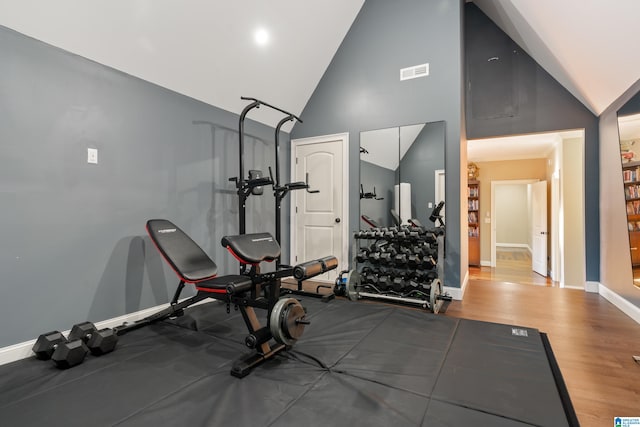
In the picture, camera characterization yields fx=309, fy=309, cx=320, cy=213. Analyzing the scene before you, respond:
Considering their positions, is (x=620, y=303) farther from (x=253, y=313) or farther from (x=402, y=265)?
(x=253, y=313)

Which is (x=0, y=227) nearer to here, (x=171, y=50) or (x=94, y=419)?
(x=94, y=419)

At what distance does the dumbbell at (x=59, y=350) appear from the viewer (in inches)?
76.4

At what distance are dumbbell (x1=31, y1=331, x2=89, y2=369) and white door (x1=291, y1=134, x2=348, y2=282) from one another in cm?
302

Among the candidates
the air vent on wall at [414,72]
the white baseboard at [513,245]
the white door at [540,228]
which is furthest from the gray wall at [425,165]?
the white baseboard at [513,245]

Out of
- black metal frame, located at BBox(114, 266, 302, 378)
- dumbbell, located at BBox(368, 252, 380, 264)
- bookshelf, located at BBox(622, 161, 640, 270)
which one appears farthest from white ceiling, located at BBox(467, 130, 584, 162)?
black metal frame, located at BBox(114, 266, 302, 378)

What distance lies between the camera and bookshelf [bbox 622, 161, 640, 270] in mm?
3045

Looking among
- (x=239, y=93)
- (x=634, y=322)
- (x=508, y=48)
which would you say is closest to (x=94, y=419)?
(x=239, y=93)

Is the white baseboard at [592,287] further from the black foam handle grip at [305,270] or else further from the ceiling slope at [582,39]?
the black foam handle grip at [305,270]

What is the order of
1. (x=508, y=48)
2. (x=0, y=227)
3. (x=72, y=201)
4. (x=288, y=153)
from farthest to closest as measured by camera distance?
(x=288, y=153) → (x=508, y=48) → (x=72, y=201) → (x=0, y=227)

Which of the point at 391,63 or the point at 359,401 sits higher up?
the point at 391,63

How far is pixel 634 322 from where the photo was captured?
2.95 metres

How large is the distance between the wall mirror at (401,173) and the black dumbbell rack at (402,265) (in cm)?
38

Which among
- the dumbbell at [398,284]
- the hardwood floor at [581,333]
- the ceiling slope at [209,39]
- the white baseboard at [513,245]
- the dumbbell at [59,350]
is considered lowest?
the white baseboard at [513,245]

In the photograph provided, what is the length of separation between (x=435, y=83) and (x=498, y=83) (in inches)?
56.6
